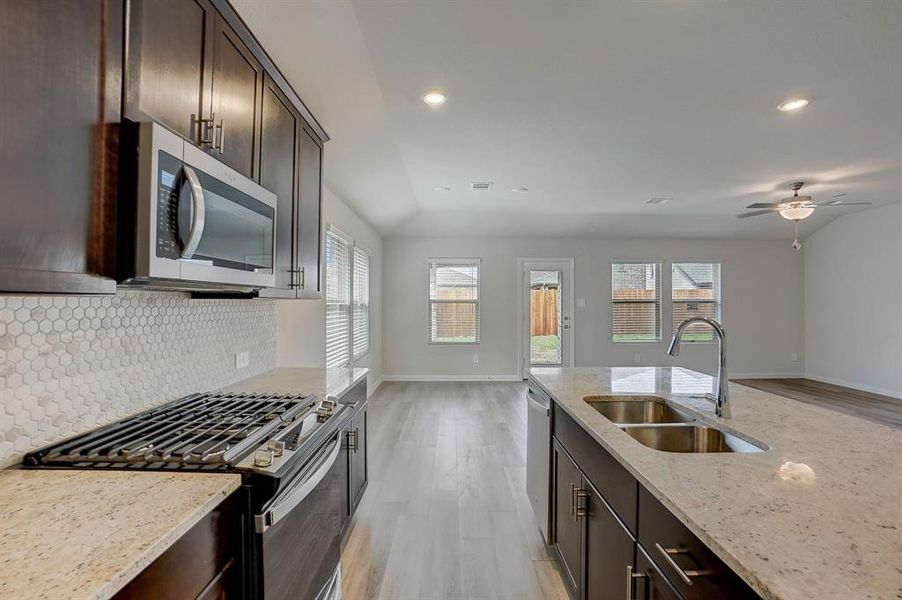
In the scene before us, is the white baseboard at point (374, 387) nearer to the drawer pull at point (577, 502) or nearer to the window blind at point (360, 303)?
the window blind at point (360, 303)

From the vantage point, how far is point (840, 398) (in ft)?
18.5

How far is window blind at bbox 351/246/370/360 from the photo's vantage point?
506 centimetres

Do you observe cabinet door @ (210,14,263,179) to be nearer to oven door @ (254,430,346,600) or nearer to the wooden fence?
oven door @ (254,430,346,600)

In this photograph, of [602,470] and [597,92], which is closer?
[602,470]

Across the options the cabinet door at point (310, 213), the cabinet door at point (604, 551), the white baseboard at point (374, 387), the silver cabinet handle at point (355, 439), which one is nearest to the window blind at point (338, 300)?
the white baseboard at point (374, 387)

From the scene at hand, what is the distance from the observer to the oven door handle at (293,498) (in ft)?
3.55

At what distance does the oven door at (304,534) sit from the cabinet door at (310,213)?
3.11 feet

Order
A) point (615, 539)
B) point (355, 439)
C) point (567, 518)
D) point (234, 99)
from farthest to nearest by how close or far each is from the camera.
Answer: point (355, 439) → point (567, 518) → point (234, 99) → point (615, 539)

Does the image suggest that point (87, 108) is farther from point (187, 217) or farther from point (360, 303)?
point (360, 303)

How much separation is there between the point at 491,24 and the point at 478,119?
1014 millimetres

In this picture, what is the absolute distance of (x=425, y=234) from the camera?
22.2 ft

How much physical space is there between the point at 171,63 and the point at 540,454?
2245mm

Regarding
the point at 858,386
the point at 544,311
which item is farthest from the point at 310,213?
the point at 858,386

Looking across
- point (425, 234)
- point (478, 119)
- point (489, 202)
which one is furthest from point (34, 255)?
point (425, 234)
